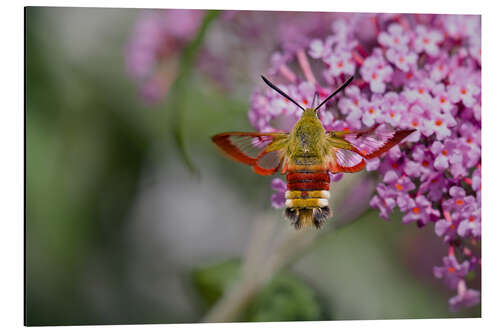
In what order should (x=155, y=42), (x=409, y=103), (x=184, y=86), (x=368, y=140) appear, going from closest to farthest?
1. (x=368, y=140)
2. (x=409, y=103)
3. (x=184, y=86)
4. (x=155, y=42)

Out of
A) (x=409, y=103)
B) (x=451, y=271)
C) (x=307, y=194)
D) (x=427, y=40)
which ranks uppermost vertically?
(x=427, y=40)

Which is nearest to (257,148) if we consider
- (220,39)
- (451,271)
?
(220,39)

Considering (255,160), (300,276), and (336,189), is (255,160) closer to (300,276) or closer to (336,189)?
(336,189)

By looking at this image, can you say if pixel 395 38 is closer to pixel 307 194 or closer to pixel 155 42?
pixel 307 194

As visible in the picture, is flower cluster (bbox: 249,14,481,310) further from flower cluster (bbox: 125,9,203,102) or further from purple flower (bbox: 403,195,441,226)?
flower cluster (bbox: 125,9,203,102)

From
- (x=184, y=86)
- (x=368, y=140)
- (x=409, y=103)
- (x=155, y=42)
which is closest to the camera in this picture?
(x=368, y=140)

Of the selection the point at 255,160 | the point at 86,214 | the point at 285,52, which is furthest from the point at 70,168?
the point at 285,52
